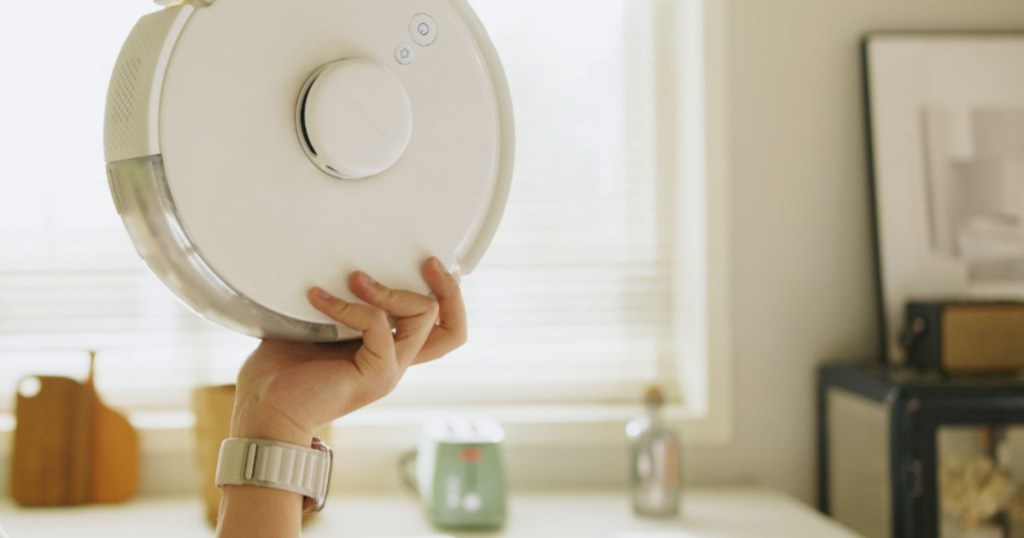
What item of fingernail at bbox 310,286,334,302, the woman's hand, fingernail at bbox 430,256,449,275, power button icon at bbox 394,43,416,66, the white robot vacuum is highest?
power button icon at bbox 394,43,416,66

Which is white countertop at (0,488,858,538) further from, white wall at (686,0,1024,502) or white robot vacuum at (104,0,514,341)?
white robot vacuum at (104,0,514,341)

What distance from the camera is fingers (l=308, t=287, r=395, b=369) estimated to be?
0.82 m

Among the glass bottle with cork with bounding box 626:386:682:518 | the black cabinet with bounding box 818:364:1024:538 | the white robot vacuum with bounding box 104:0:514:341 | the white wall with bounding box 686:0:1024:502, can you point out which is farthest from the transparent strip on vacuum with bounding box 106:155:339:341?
the white wall with bounding box 686:0:1024:502

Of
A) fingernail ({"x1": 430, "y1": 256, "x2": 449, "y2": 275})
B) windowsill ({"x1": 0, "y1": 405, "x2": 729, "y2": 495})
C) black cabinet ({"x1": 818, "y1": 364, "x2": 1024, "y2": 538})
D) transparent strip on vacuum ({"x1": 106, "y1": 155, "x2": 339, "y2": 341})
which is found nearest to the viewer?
transparent strip on vacuum ({"x1": 106, "y1": 155, "x2": 339, "y2": 341})

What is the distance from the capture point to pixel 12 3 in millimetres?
2070

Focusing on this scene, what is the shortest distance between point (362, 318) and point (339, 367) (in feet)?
0.34

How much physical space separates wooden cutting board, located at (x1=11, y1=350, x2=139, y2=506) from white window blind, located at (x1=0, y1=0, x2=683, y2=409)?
0.74 feet

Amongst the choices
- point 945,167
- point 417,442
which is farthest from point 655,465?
point 945,167

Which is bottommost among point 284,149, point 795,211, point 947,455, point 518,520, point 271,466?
point 518,520

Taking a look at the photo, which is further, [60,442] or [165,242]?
[60,442]

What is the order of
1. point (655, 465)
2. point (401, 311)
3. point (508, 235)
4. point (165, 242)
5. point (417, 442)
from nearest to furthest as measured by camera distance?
point (165, 242)
point (401, 311)
point (655, 465)
point (417, 442)
point (508, 235)

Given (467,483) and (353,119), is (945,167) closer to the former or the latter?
(467,483)

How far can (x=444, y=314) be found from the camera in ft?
3.14

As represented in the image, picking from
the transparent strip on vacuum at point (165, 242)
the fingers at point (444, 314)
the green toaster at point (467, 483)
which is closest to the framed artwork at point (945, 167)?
the green toaster at point (467, 483)
